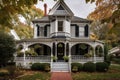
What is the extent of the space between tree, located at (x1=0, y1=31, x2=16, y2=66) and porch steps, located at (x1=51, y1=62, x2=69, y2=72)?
549 centimetres

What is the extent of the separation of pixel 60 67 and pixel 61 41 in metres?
3.80

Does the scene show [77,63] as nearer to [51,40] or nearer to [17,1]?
[51,40]

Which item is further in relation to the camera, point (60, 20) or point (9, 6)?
point (60, 20)

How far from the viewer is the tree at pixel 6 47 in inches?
975


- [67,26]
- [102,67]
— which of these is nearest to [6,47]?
[67,26]

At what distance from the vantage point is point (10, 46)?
2545 cm

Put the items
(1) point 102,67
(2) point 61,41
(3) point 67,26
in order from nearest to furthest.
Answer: (1) point 102,67 < (2) point 61,41 < (3) point 67,26

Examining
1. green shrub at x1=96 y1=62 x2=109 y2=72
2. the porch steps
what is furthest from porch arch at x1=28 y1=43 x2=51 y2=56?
green shrub at x1=96 y1=62 x2=109 y2=72

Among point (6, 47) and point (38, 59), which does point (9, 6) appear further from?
point (38, 59)

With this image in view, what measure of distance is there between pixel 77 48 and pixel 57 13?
5.96 meters

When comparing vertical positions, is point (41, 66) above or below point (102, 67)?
above

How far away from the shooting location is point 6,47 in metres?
25.2

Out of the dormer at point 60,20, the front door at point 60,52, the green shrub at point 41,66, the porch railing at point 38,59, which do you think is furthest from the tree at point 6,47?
the front door at point 60,52

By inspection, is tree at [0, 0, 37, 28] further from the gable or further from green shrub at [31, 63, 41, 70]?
the gable
